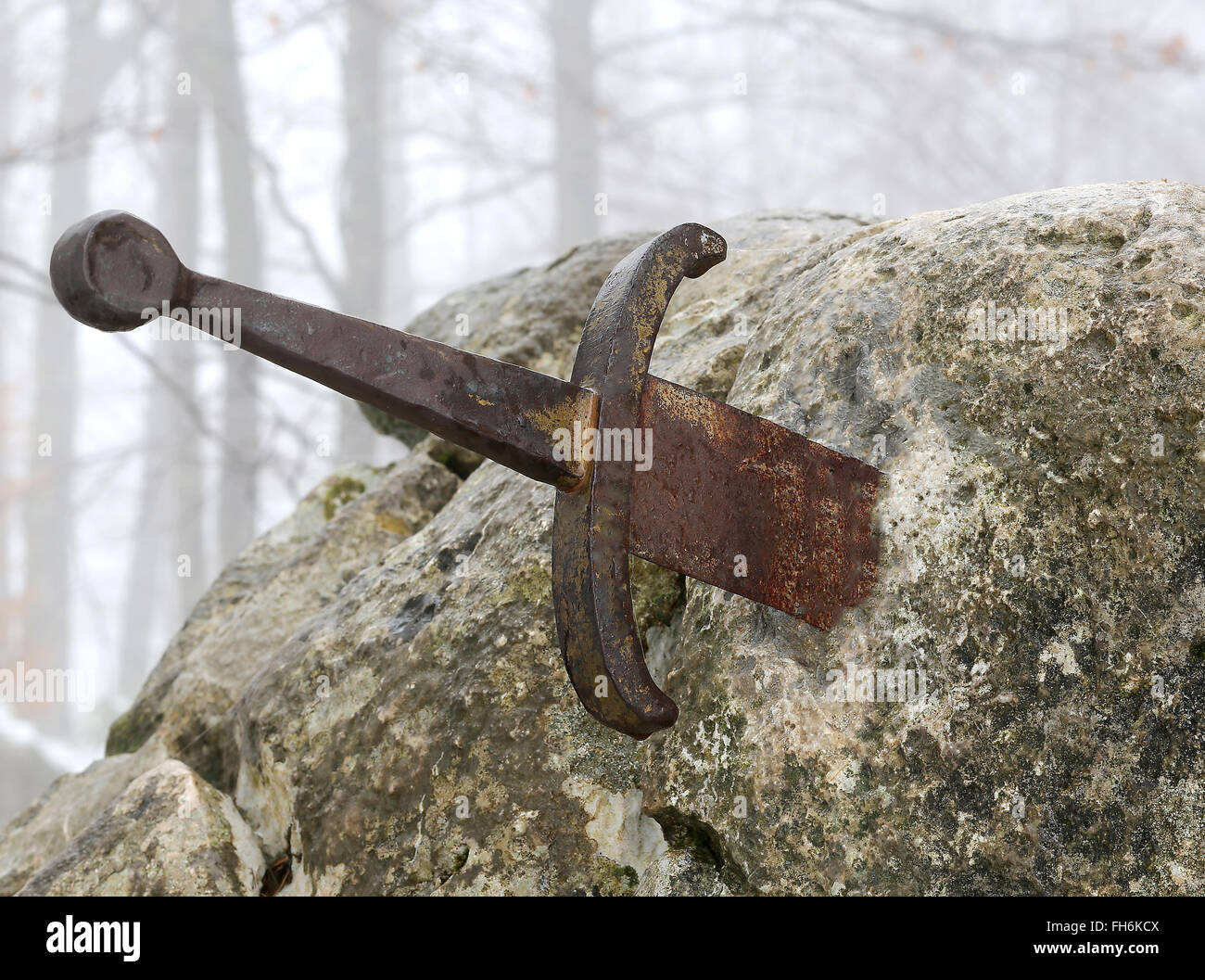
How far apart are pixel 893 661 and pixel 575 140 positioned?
1198 cm

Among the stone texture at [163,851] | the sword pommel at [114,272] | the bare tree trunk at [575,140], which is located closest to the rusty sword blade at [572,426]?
the sword pommel at [114,272]

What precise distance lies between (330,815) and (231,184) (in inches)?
379

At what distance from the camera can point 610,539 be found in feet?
4.34

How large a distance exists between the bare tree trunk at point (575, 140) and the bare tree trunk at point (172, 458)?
164 inches

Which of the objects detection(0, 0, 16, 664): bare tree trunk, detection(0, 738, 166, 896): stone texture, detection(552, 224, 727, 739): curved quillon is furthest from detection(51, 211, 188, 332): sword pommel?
detection(0, 0, 16, 664): bare tree trunk

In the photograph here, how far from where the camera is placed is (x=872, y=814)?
148 centimetres

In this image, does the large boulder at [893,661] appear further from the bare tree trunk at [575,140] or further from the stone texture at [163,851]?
the bare tree trunk at [575,140]

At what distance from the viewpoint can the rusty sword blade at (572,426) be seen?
3.75 feet

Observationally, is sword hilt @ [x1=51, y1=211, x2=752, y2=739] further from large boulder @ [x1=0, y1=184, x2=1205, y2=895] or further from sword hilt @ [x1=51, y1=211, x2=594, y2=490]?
large boulder @ [x1=0, y1=184, x2=1205, y2=895]

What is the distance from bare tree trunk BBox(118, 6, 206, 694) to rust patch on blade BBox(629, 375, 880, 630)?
5.01 m

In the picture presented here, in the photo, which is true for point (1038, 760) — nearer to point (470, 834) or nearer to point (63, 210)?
point (470, 834)

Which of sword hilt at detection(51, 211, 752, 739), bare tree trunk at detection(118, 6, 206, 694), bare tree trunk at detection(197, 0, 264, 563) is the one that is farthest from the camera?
bare tree trunk at detection(118, 6, 206, 694)

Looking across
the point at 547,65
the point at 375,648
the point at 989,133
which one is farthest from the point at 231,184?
the point at 989,133

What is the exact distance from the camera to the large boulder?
1.44 m
